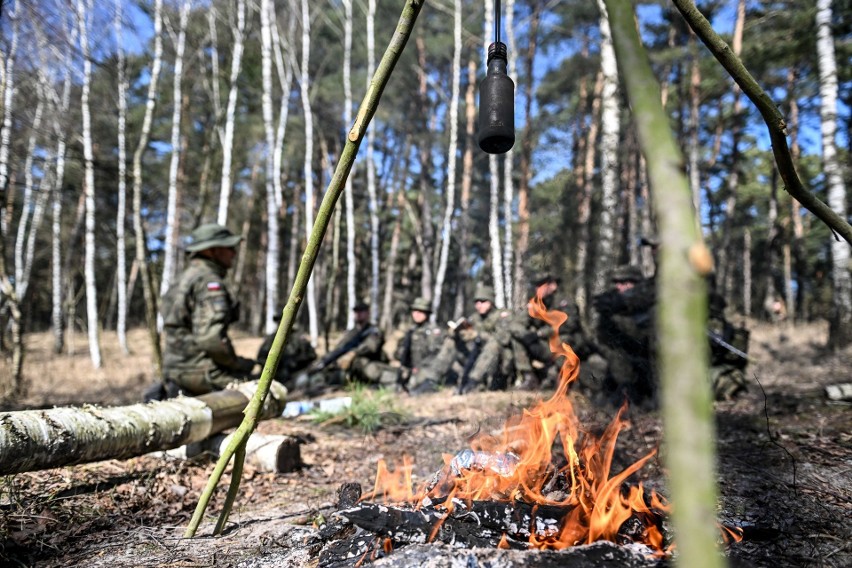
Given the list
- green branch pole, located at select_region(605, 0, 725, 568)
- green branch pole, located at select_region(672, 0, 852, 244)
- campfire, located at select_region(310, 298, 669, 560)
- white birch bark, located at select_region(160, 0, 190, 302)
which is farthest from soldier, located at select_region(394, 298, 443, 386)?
green branch pole, located at select_region(605, 0, 725, 568)

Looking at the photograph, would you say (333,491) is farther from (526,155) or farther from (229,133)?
(526,155)

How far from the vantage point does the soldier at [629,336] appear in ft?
17.7

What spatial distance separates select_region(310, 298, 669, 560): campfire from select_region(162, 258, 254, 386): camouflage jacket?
9.58ft

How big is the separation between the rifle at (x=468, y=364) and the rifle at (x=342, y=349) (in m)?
2.05

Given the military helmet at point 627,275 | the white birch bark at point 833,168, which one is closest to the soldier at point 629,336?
the military helmet at point 627,275

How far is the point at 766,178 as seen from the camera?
875 inches


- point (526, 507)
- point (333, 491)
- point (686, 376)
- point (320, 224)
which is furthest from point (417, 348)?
point (686, 376)

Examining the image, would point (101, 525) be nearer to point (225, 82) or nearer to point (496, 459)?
point (496, 459)

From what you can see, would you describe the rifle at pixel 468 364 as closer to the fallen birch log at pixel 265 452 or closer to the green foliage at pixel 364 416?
the green foliage at pixel 364 416

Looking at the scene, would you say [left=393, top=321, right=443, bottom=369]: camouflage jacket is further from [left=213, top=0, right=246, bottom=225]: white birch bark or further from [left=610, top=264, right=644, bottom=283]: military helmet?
[left=213, top=0, right=246, bottom=225]: white birch bark

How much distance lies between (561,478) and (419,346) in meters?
6.98

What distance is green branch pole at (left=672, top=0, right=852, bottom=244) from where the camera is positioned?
1467mm

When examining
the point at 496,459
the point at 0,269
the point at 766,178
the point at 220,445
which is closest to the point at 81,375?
the point at 0,269

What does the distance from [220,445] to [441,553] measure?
2.81 metres
